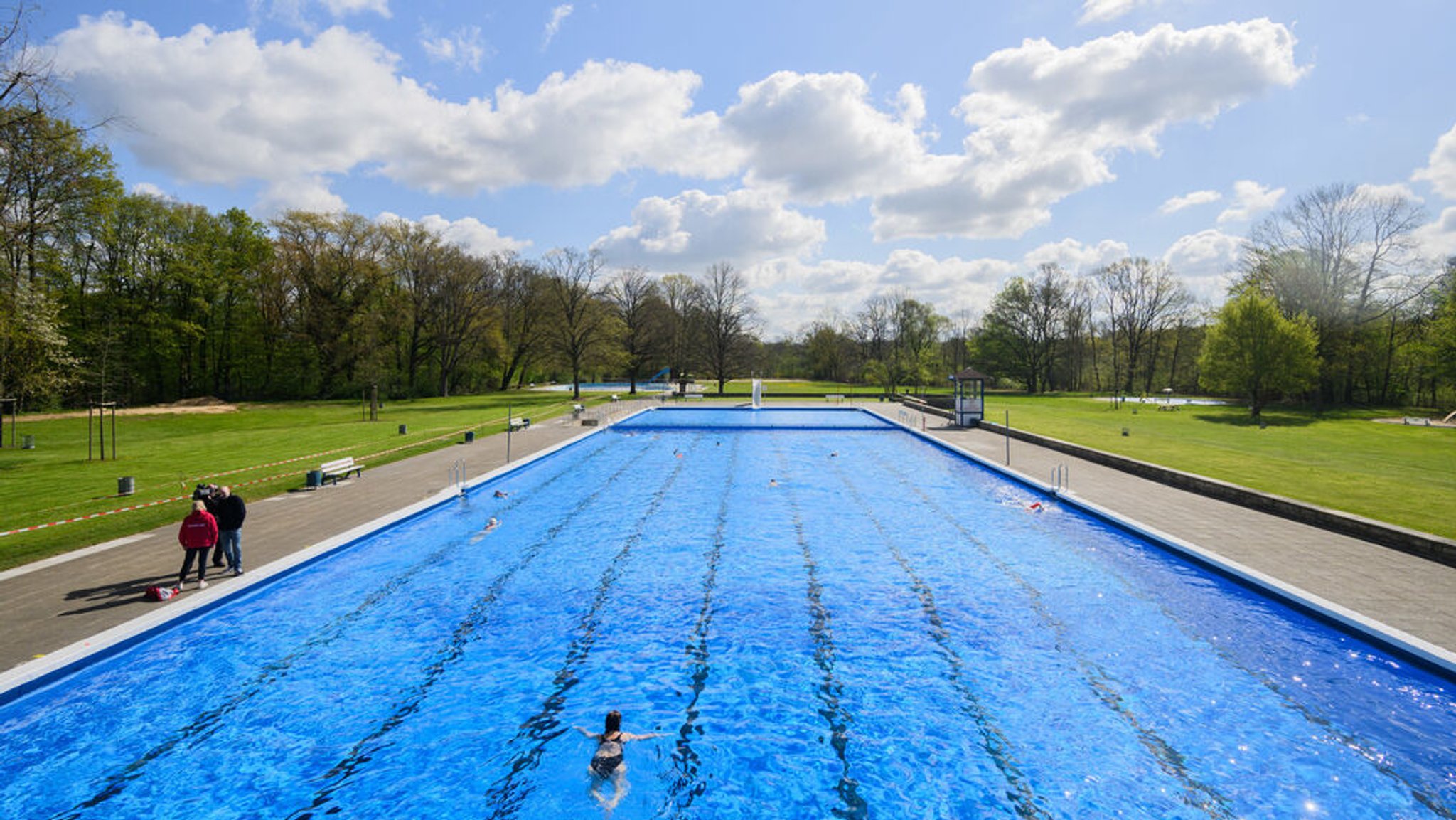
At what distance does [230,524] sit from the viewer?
8.56 m

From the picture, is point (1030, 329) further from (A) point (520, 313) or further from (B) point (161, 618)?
(B) point (161, 618)

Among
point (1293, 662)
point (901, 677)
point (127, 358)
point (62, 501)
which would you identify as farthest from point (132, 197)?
point (1293, 662)

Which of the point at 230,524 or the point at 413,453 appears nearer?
the point at 230,524

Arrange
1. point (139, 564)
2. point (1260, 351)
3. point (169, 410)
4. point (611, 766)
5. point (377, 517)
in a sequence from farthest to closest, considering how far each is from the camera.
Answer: point (169, 410) < point (1260, 351) < point (377, 517) < point (139, 564) < point (611, 766)

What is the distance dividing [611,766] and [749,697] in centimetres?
173

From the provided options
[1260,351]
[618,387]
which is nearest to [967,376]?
[1260,351]

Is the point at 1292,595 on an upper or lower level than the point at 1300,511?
lower

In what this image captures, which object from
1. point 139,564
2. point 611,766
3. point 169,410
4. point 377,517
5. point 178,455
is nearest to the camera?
point 611,766

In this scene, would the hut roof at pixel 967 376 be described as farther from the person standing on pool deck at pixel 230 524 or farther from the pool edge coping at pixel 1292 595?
the person standing on pool deck at pixel 230 524

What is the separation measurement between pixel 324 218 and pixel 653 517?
4929cm

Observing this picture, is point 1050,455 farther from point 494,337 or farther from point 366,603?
point 494,337

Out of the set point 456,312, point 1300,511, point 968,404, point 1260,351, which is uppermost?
point 456,312

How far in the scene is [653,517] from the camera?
13227 millimetres

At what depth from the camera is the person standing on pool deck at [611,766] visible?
16.2 ft
